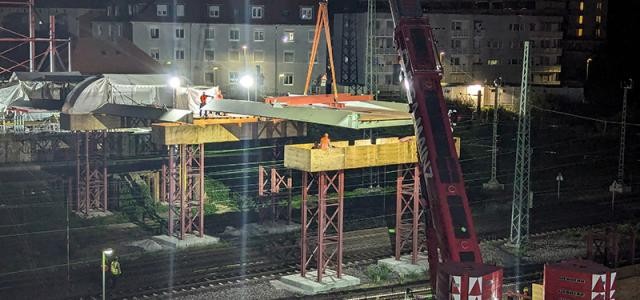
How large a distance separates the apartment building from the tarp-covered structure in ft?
64.4

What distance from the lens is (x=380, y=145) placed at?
24.2 m

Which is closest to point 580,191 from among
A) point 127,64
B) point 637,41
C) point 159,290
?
point 159,290

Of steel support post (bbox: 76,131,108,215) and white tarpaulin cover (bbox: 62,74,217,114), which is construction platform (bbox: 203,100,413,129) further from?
steel support post (bbox: 76,131,108,215)

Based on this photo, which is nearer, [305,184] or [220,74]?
[305,184]

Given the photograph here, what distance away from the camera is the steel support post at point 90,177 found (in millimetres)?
33344

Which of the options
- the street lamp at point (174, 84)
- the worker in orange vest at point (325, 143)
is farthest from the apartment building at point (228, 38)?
the worker in orange vest at point (325, 143)

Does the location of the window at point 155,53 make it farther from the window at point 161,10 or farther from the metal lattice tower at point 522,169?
the metal lattice tower at point 522,169

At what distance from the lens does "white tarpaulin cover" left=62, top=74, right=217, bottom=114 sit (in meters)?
32.5

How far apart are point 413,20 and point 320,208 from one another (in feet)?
19.3

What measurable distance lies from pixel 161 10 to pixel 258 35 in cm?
590

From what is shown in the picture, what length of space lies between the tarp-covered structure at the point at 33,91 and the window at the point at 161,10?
66.0ft

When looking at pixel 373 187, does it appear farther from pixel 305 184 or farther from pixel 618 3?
pixel 618 3

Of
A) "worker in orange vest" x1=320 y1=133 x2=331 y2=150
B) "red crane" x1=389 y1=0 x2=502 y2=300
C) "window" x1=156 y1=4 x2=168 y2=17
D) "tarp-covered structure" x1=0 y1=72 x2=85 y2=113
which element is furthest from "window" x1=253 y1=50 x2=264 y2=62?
"red crane" x1=389 y1=0 x2=502 y2=300

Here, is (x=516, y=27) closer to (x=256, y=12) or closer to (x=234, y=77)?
(x=256, y=12)
